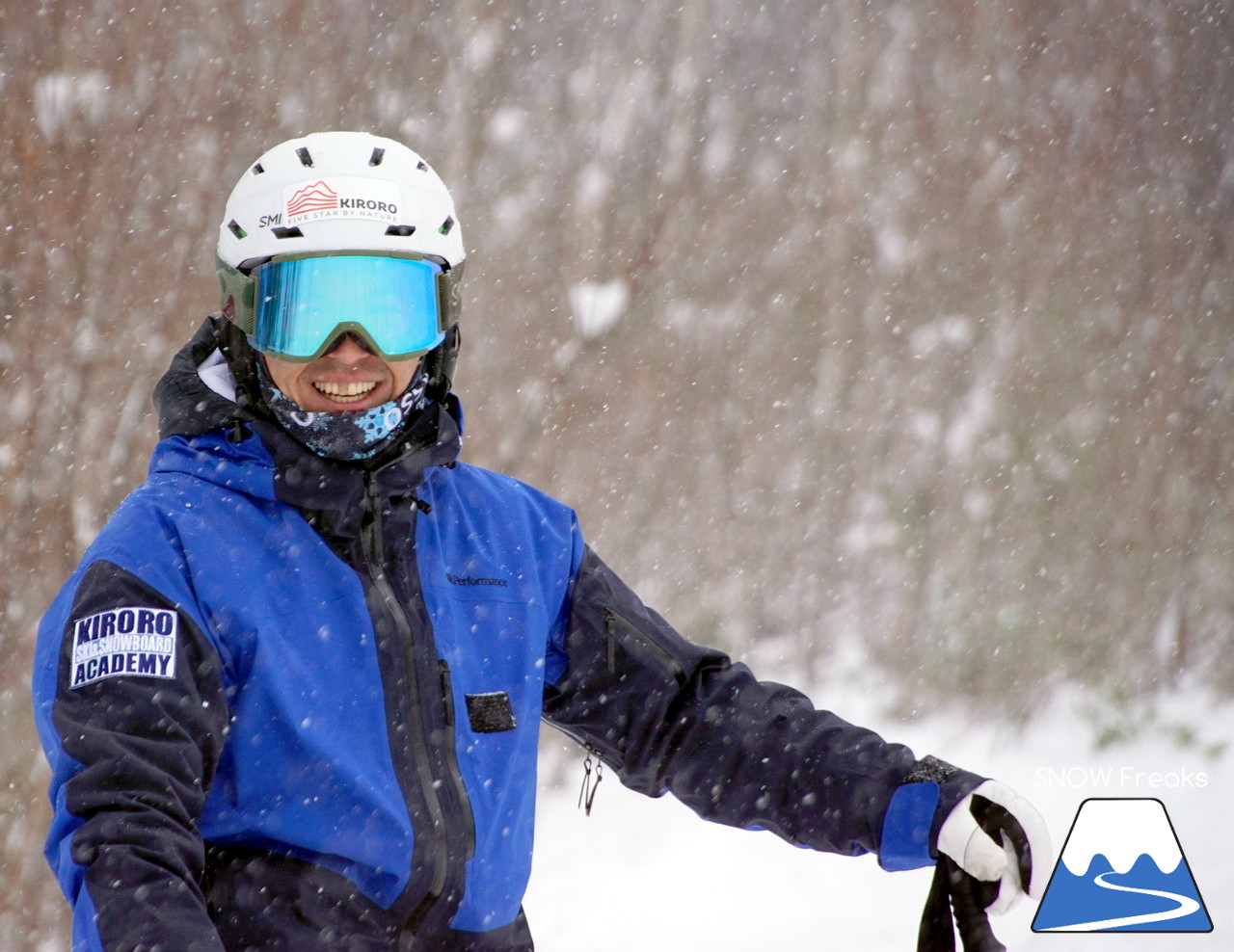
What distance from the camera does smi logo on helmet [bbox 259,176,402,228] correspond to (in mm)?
1971

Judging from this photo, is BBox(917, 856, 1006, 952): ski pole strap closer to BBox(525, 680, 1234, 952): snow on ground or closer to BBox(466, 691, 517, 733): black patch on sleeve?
BBox(466, 691, 517, 733): black patch on sleeve

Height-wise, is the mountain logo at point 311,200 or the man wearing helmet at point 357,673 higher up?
the mountain logo at point 311,200

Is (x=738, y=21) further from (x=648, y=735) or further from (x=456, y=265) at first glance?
(x=648, y=735)

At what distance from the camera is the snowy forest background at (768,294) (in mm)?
4129

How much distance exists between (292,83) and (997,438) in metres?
3.78

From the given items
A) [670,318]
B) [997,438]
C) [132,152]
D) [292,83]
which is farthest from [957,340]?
[132,152]

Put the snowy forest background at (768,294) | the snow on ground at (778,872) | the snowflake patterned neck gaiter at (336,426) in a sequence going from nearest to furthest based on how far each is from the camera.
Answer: the snowflake patterned neck gaiter at (336,426) < the snowy forest background at (768,294) < the snow on ground at (778,872)

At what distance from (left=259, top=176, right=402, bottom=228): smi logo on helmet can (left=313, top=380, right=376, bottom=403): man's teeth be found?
0.81 feet

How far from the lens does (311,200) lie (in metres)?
1.98

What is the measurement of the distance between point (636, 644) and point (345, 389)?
0.59 m

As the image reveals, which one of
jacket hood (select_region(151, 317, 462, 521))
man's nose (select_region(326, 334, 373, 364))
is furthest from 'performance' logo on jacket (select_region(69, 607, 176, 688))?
man's nose (select_region(326, 334, 373, 364))

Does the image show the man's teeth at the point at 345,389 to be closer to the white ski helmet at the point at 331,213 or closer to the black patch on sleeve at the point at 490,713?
the white ski helmet at the point at 331,213

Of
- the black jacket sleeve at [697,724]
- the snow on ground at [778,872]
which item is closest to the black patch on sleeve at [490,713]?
the black jacket sleeve at [697,724]

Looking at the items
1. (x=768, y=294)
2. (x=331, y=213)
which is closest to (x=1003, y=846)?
(x=331, y=213)
